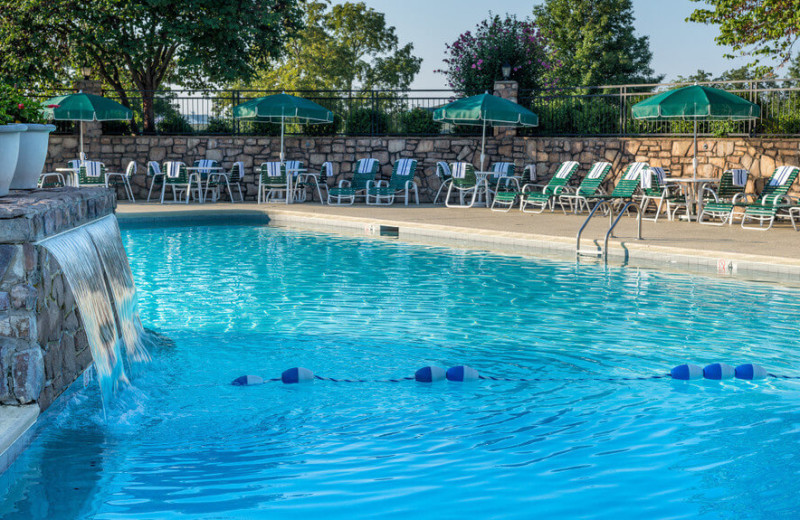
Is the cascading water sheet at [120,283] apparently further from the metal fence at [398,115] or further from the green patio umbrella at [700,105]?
the metal fence at [398,115]

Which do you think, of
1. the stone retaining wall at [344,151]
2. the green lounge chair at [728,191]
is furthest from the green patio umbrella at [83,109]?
the green lounge chair at [728,191]

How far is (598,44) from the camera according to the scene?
41719mm

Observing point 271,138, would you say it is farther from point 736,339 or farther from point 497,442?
point 497,442

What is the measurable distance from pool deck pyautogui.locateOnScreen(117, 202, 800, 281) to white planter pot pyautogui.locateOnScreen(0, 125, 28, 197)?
7.34 meters

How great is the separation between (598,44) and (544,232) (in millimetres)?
32150

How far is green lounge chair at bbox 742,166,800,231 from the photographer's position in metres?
12.5

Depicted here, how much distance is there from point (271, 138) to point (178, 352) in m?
14.0

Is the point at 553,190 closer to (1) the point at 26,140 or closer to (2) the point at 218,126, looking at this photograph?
(2) the point at 218,126

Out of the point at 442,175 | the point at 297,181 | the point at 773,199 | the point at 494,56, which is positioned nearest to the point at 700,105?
the point at 773,199

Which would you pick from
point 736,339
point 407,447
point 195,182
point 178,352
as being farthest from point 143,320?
point 195,182

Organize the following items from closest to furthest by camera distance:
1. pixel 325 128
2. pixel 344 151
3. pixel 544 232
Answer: pixel 544 232 < pixel 344 151 < pixel 325 128

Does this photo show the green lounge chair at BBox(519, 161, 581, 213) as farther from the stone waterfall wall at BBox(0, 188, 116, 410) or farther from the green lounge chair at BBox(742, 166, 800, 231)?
the stone waterfall wall at BBox(0, 188, 116, 410)

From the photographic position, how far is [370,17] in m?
40.7

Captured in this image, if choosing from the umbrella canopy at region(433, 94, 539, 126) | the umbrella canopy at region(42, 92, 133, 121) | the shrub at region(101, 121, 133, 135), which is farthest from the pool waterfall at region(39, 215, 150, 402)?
the shrub at region(101, 121, 133, 135)
